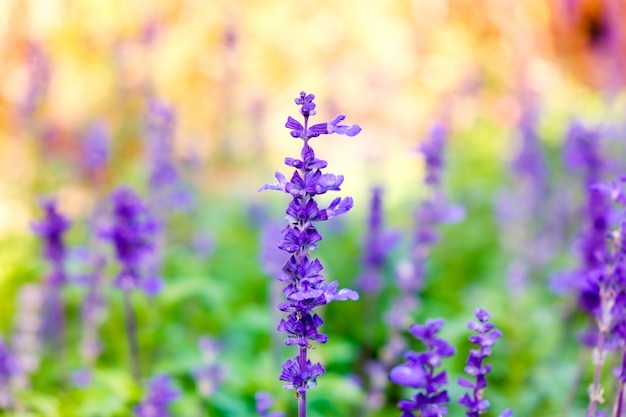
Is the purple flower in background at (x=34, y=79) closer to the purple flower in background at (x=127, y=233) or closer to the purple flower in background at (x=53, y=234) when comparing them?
the purple flower in background at (x=53, y=234)

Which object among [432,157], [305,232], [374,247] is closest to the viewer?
[305,232]

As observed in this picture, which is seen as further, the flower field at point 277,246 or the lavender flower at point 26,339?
the lavender flower at point 26,339

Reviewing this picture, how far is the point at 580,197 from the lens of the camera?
6.59 metres

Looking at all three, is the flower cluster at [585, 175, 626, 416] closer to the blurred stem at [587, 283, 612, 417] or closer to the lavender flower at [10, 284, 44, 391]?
the blurred stem at [587, 283, 612, 417]

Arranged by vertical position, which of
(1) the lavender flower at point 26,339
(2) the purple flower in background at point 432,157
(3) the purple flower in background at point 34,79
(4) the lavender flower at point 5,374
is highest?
(3) the purple flower in background at point 34,79

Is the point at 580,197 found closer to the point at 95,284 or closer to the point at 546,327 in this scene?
the point at 546,327

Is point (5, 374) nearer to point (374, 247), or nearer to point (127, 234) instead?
point (127, 234)

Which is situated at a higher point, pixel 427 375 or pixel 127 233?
pixel 127 233

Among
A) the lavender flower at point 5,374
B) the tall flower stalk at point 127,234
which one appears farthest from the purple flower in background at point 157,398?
the lavender flower at point 5,374

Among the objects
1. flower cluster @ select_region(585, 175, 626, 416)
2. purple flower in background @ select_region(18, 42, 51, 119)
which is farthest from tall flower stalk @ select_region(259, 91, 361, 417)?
purple flower in background @ select_region(18, 42, 51, 119)

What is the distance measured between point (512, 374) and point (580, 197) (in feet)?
9.80

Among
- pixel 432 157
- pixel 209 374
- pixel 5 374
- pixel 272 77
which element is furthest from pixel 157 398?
pixel 272 77

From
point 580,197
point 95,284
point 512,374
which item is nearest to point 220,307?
point 95,284

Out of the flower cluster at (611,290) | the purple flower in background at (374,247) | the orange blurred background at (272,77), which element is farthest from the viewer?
the orange blurred background at (272,77)
